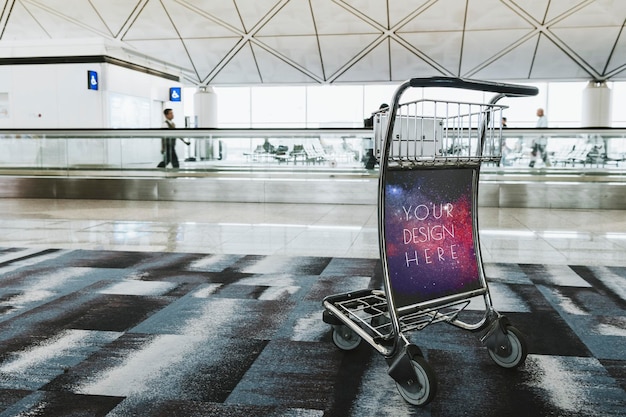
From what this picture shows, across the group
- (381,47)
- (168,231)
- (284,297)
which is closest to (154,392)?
(284,297)

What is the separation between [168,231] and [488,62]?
23.4 metres

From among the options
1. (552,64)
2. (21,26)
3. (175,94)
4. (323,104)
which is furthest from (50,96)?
(552,64)

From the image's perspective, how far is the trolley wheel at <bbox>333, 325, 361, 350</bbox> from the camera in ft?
10.9

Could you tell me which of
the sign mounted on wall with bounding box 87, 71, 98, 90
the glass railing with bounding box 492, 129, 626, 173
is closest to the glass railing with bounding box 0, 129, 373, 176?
the glass railing with bounding box 492, 129, 626, 173

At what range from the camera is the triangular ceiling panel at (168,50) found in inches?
1123

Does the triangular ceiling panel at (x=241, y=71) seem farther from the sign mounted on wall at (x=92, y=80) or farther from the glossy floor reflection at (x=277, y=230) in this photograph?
the glossy floor reflection at (x=277, y=230)

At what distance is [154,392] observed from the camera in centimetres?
278

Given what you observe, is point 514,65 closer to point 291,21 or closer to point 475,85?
point 291,21

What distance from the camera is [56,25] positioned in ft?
92.5

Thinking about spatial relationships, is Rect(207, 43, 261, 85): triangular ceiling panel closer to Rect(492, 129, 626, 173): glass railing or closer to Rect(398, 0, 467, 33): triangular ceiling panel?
Rect(398, 0, 467, 33): triangular ceiling panel

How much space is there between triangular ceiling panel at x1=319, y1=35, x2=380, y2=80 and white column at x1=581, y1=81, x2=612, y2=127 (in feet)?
35.6

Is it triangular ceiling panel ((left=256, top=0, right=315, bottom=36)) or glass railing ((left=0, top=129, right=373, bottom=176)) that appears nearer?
glass railing ((left=0, top=129, right=373, bottom=176))

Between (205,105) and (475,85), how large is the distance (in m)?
29.8

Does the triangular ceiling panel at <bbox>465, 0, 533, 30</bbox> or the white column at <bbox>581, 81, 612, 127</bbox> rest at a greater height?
the triangular ceiling panel at <bbox>465, 0, 533, 30</bbox>
